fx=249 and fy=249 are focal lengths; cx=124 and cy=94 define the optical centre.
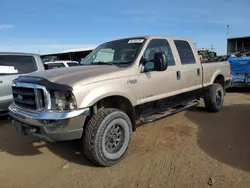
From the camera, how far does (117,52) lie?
479 centimetres

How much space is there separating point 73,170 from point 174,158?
1.55 metres

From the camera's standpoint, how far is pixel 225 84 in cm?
698

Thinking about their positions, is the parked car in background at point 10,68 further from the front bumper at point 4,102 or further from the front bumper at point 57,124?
the front bumper at point 57,124

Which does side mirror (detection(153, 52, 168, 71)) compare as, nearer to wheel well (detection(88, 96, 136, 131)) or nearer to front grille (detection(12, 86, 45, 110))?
wheel well (detection(88, 96, 136, 131))

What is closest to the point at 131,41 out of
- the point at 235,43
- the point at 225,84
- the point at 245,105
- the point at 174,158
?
the point at 174,158

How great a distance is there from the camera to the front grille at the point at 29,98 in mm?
3418

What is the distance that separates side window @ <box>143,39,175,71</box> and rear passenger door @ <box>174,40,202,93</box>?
285 mm

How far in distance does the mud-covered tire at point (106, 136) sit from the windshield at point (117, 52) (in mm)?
1097

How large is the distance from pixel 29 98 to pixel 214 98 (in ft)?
15.2

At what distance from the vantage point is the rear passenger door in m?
5.19

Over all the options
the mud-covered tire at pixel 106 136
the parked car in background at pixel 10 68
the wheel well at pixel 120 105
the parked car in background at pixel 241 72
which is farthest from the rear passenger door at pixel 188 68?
the parked car in background at pixel 241 72

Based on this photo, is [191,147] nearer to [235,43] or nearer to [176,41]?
[176,41]

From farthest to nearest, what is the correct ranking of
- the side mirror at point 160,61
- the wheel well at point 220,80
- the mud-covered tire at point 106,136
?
the wheel well at point 220,80 < the side mirror at point 160,61 < the mud-covered tire at point 106,136

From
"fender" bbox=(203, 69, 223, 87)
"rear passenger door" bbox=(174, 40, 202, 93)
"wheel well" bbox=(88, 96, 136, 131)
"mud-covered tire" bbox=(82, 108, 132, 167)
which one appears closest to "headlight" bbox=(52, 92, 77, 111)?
"mud-covered tire" bbox=(82, 108, 132, 167)
